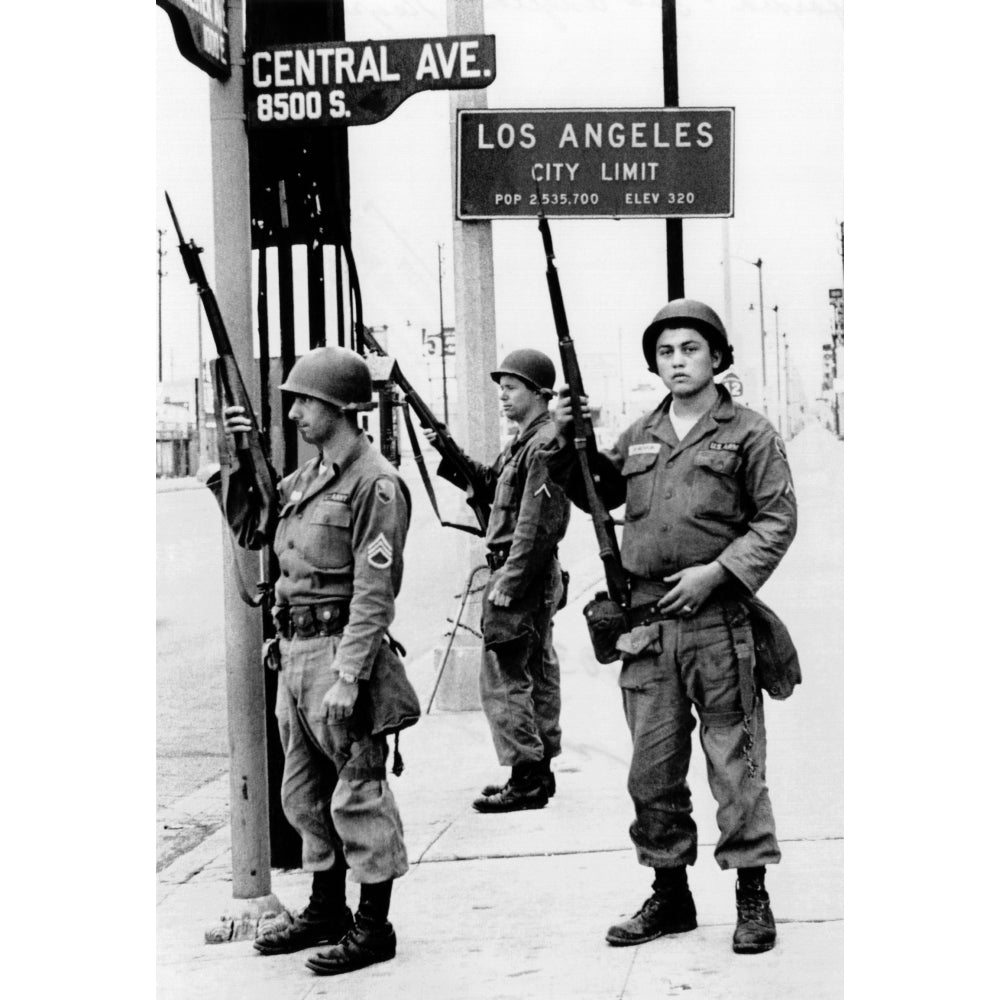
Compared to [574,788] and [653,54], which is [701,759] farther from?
[653,54]

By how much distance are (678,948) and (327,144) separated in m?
2.95

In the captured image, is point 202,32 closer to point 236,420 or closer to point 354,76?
point 354,76

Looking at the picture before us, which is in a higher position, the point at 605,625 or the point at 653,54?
the point at 653,54

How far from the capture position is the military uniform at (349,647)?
483cm

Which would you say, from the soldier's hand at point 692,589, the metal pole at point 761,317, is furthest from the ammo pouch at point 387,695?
the metal pole at point 761,317

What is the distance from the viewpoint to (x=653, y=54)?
18.8 ft

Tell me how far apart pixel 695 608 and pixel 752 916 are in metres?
0.90

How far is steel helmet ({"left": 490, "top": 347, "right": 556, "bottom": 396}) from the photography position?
6.70m

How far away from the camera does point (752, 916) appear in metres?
4.84

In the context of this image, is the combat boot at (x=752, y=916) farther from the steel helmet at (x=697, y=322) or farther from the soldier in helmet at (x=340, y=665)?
the steel helmet at (x=697, y=322)

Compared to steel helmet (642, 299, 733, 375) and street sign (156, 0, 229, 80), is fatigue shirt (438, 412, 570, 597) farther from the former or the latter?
street sign (156, 0, 229, 80)

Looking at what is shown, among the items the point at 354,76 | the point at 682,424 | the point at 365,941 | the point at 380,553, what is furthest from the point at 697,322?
the point at 365,941

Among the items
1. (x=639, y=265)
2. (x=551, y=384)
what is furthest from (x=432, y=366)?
(x=639, y=265)

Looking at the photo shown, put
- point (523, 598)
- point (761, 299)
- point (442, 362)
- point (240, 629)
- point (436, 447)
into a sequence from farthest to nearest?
point (442, 362), point (436, 447), point (523, 598), point (761, 299), point (240, 629)
